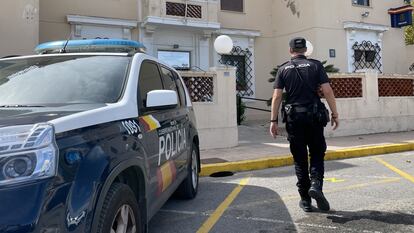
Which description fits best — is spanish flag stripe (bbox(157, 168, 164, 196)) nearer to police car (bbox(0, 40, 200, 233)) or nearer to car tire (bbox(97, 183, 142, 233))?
police car (bbox(0, 40, 200, 233))

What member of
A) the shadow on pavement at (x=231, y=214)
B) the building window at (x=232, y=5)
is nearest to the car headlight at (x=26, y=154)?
the shadow on pavement at (x=231, y=214)

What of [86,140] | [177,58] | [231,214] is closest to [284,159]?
[231,214]

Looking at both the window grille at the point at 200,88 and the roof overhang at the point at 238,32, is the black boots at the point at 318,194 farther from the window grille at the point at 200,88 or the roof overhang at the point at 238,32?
the roof overhang at the point at 238,32

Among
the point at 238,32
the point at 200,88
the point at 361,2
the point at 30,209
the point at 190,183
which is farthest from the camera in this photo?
the point at 361,2

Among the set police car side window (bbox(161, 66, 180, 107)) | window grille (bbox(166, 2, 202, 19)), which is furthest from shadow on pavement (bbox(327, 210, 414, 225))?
window grille (bbox(166, 2, 202, 19))

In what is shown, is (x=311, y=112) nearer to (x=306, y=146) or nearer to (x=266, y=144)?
(x=306, y=146)

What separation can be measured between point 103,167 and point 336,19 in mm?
17297

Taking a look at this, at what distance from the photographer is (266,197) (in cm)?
624

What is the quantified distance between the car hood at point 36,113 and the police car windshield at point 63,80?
278 mm

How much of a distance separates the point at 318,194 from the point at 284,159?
4.16 meters

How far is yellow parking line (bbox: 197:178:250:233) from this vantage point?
192 inches

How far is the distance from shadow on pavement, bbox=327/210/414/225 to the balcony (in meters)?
11.9

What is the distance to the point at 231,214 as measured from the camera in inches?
212

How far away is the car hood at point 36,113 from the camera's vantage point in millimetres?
2578
